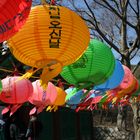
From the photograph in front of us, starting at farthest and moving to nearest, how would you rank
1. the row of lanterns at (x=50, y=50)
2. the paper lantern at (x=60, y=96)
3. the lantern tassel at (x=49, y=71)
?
the paper lantern at (x=60, y=96) < the lantern tassel at (x=49, y=71) < the row of lanterns at (x=50, y=50)

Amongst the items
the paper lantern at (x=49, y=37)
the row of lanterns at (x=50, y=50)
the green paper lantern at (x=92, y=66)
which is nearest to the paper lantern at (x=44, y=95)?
the row of lanterns at (x=50, y=50)

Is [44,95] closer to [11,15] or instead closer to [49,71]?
[49,71]

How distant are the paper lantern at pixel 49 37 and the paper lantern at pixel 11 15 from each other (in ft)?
2.11

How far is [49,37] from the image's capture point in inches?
164

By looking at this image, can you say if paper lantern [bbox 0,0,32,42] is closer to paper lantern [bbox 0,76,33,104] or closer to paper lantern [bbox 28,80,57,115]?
paper lantern [bbox 0,76,33,104]

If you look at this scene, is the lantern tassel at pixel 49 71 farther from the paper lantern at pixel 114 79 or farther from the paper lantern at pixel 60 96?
the paper lantern at pixel 60 96

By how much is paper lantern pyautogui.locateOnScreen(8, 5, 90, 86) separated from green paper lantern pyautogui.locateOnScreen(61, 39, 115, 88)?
84 centimetres

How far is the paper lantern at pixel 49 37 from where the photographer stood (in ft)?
13.7

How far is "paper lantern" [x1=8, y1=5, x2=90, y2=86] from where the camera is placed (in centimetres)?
418

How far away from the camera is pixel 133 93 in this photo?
8.06 m

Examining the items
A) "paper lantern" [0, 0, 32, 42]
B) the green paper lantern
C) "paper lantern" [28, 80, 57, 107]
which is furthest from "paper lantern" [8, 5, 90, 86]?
"paper lantern" [28, 80, 57, 107]

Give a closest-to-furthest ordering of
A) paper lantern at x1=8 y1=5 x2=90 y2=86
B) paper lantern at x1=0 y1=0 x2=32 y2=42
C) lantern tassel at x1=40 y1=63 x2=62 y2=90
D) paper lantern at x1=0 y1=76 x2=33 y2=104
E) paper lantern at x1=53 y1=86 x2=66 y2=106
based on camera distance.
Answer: paper lantern at x1=0 y1=0 x2=32 y2=42 < paper lantern at x1=8 y1=5 x2=90 y2=86 < lantern tassel at x1=40 y1=63 x2=62 y2=90 < paper lantern at x1=0 y1=76 x2=33 y2=104 < paper lantern at x1=53 y1=86 x2=66 y2=106

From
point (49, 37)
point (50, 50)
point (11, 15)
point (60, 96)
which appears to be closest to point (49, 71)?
point (50, 50)

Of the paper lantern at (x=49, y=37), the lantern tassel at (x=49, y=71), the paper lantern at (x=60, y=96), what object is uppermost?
the paper lantern at (x=49, y=37)
